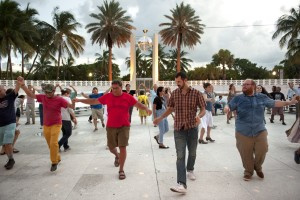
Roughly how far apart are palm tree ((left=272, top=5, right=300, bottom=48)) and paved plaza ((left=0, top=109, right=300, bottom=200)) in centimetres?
3558

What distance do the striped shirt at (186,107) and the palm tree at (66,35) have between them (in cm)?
4100

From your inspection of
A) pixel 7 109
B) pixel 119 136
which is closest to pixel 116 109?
pixel 119 136

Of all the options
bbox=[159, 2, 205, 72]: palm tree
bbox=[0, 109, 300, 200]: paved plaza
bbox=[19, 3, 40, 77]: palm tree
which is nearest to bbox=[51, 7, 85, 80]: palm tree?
bbox=[19, 3, 40, 77]: palm tree

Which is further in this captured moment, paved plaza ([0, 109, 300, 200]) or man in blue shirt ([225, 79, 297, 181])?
man in blue shirt ([225, 79, 297, 181])

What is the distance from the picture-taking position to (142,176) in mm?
5051

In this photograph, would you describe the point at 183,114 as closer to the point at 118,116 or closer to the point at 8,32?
the point at 118,116

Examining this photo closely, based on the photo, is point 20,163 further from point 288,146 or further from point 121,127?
point 288,146

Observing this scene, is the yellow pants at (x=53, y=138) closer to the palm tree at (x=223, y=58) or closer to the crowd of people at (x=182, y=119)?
the crowd of people at (x=182, y=119)

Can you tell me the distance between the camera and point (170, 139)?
8.93 m

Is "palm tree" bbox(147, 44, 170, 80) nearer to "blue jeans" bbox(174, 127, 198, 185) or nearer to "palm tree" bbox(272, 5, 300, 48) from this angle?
"palm tree" bbox(272, 5, 300, 48)

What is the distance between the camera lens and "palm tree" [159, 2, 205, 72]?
1606 inches

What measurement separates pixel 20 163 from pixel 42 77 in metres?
61.2

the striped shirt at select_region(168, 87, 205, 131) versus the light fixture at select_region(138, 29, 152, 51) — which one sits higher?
the light fixture at select_region(138, 29, 152, 51)

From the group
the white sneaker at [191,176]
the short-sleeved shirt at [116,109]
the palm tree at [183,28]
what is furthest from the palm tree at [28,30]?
the white sneaker at [191,176]
